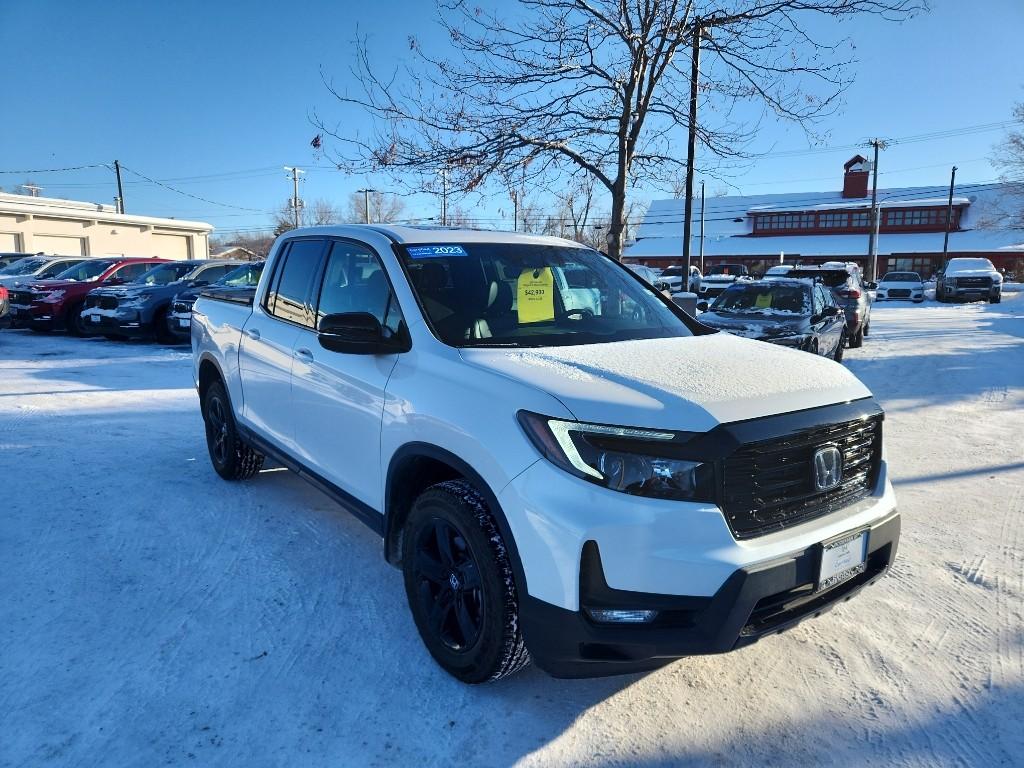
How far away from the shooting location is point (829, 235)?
54906mm

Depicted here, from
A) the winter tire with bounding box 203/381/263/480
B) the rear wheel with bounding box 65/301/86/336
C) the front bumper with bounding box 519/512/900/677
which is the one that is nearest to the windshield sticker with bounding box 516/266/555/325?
the front bumper with bounding box 519/512/900/677

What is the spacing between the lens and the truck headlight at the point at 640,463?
228 centimetres

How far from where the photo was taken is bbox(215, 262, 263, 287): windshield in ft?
41.3

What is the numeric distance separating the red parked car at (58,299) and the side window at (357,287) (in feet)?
42.8

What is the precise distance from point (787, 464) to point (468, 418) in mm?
1192

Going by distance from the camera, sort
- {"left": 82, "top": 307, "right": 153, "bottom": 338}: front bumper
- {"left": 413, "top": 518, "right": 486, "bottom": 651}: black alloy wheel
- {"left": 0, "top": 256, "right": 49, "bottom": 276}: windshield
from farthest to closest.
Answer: {"left": 0, "top": 256, "right": 49, "bottom": 276}: windshield < {"left": 82, "top": 307, "right": 153, "bottom": 338}: front bumper < {"left": 413, "top": 518, "right": 486, "bottom": 651}: black alloy wheel

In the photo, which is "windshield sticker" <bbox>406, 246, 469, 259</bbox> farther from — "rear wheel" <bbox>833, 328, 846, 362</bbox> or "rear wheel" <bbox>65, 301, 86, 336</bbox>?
"rear wheel" <bbox>65, 301, 86, 336</bbox>

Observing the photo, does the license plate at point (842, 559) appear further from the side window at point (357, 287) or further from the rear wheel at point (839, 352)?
the rear wheel at point (839, 352)

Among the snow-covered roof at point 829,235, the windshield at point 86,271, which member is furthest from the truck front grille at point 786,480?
the snow-covered roof at point 829,235

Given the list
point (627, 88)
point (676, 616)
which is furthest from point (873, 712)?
point (627, 88)

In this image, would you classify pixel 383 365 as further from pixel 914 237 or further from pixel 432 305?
pixel 914 237

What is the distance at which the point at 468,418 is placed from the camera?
261 centimetres

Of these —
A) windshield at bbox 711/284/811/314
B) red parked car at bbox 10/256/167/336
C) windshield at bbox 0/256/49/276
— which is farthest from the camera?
windshield at bbox 0/256/49/276

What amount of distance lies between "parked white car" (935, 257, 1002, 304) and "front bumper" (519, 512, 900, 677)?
35037 millimetres
